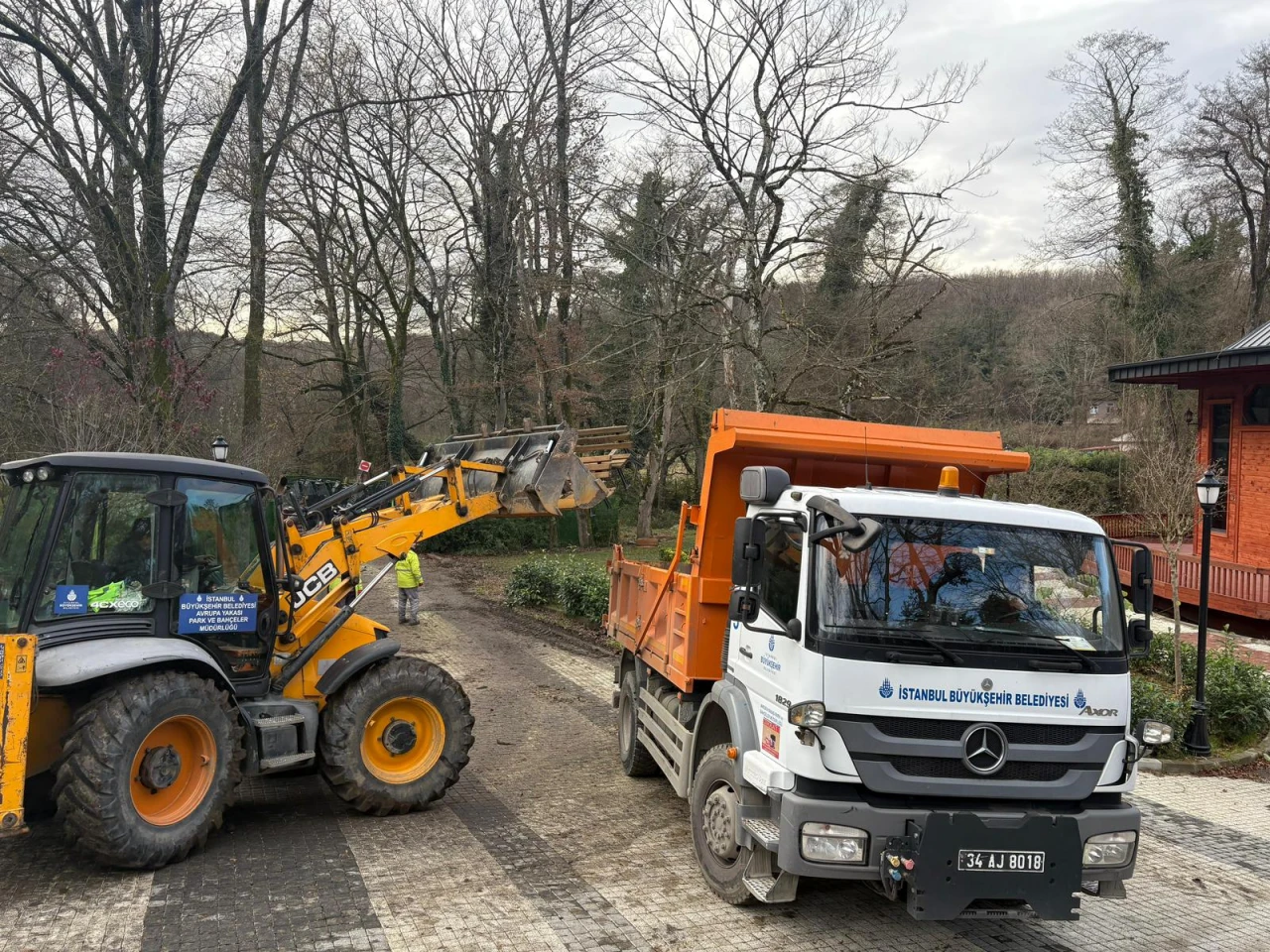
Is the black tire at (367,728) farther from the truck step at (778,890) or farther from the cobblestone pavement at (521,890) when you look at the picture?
the truck step at (778,890)

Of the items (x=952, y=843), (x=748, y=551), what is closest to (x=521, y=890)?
(x=748, y=551)

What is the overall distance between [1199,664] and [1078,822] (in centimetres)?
584

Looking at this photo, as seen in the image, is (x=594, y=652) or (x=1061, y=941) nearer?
(x=1061, y=941)

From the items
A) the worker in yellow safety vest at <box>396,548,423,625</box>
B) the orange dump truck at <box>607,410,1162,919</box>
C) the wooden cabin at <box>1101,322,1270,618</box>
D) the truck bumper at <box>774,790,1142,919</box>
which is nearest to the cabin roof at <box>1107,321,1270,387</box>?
the wooden cabin at <box>1101,322,1270,618</box>

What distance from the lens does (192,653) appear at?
6.03 m

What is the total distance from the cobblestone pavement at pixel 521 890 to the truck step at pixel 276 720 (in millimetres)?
794

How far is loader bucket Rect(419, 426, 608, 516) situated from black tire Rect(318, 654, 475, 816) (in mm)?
1573

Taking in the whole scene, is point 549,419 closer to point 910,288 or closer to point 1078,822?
point 910,288

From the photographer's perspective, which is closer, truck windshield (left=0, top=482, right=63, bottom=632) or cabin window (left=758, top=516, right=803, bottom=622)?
cabin window (left=758, top=516, right=803, bottom=622)

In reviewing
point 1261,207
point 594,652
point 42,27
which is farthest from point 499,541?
point 1261,207

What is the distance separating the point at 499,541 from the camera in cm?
3012

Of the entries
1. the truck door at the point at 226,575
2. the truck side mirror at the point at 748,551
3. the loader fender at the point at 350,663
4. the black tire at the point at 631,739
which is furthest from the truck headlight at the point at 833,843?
the truck door at the point at 226,575

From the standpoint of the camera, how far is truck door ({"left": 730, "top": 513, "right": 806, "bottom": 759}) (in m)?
4.93

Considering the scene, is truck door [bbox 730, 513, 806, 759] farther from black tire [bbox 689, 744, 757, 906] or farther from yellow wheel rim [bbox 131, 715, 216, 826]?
yellow wheel rim [bbox 131, 715, 216, 826]
